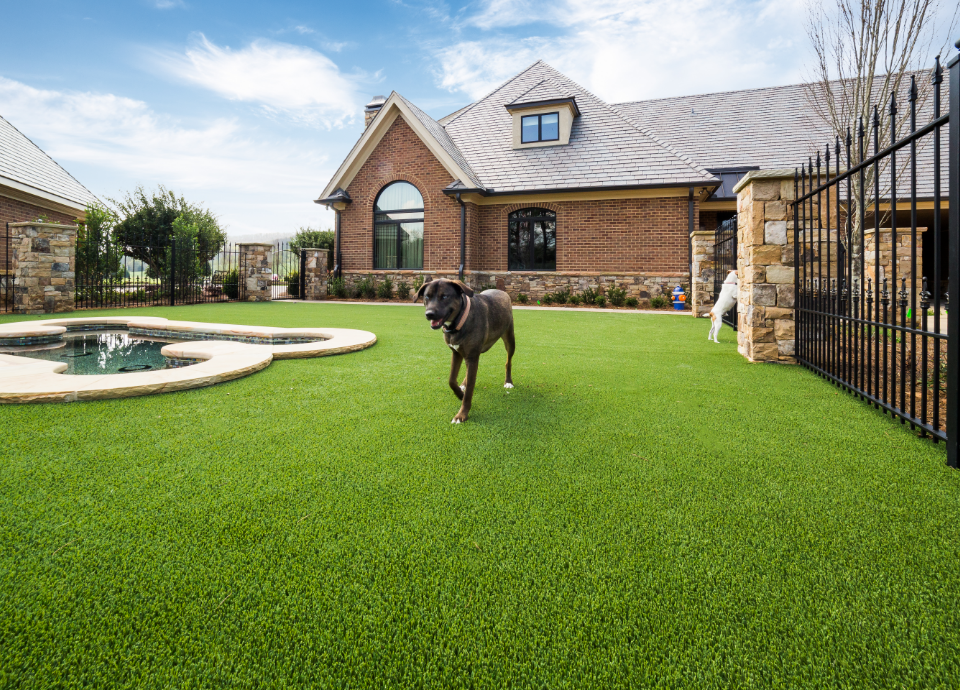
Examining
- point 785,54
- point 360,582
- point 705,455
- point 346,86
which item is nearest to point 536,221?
point 785,54

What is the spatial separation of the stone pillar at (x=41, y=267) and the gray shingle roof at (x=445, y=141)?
34.1 feet

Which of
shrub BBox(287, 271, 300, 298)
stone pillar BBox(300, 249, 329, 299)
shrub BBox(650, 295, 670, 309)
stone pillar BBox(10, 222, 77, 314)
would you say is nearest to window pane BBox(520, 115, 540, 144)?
shrub BBox(650, 295, 670, 309)

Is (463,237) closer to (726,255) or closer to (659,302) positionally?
(659,302)

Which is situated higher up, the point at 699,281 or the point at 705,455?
the point at 699,281

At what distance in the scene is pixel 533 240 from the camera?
15680 millimetres

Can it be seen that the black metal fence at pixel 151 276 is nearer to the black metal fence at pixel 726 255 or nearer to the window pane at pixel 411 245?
the window pane at pixel 411 245

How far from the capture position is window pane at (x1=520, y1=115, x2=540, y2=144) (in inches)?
635

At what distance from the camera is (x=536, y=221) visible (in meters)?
15.6

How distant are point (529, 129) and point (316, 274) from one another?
9.53 meters

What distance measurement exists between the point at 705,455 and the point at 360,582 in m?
1.92

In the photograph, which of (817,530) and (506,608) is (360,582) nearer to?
(506,608)

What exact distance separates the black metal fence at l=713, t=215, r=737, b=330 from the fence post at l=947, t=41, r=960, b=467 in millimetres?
6256

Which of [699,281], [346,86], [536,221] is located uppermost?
[346,86]

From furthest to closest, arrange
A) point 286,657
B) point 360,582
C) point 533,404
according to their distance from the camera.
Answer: point 533,404 < point 360,582 < point 286,657
